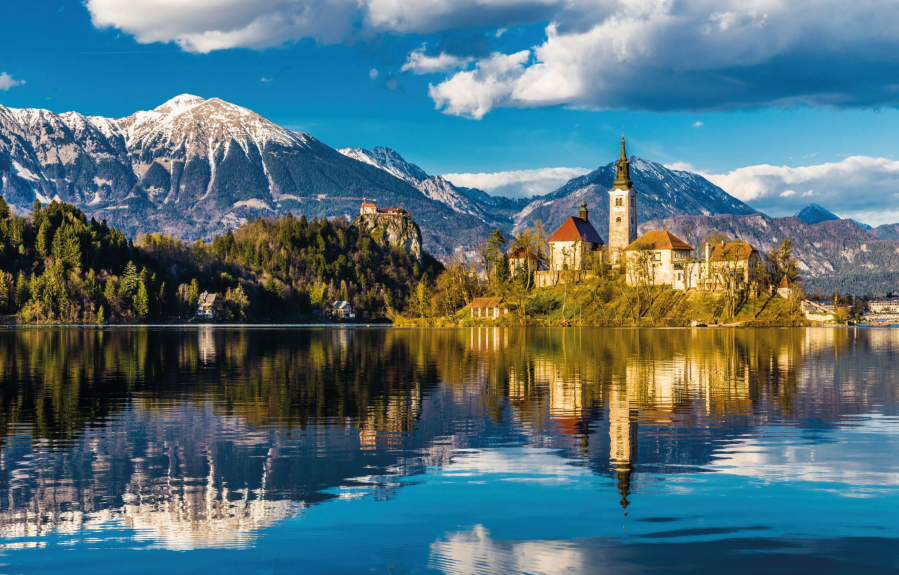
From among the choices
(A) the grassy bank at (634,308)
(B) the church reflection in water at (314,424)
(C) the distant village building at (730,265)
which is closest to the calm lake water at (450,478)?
(B) the church reflection in water at (314,424)

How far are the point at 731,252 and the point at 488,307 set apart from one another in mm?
53070

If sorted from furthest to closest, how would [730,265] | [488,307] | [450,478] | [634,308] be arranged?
[488,307] → [730,265] → [634,308] → [450,478]

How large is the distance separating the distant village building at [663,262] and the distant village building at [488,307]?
30.5 meters

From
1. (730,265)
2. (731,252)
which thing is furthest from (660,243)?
(731,252)

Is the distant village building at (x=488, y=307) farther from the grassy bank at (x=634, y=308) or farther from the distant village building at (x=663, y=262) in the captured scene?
the distant village building at (x=663, y=262)

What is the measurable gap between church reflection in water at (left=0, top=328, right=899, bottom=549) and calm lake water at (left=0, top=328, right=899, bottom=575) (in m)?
0.12

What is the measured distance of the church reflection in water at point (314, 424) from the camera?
20.2m

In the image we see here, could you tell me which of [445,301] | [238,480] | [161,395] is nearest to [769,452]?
[238,480]

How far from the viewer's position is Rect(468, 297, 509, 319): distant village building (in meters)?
183

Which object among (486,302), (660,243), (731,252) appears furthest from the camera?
(660,243)

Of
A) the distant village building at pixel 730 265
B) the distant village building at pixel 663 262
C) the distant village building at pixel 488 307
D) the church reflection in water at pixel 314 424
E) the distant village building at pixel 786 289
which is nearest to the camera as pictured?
the church reflection in water at pixel 314 424

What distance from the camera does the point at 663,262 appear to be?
633 ft

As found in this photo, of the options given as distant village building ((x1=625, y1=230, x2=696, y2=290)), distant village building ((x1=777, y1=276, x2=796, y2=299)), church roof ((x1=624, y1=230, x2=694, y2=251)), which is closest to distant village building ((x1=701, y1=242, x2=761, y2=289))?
distant village building ((x1=625, y1=230, x2=696, y2=290))

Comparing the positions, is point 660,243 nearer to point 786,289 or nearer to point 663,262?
point 663,262
